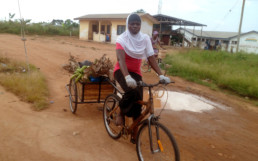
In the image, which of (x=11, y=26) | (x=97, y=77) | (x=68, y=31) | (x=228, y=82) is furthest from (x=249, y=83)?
(x=68, y=31)

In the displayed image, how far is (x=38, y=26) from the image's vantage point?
25094 mm

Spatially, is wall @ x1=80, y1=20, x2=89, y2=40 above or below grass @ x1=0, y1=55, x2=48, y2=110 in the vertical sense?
above

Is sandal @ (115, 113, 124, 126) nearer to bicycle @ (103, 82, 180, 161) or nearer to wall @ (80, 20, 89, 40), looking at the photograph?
bicycle @ (103, 82, 180, 161)

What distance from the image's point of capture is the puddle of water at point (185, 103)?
5.31 m

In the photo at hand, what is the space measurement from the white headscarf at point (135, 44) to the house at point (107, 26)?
17.7 metres

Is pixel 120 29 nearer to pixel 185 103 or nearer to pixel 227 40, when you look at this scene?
pixel 185 103

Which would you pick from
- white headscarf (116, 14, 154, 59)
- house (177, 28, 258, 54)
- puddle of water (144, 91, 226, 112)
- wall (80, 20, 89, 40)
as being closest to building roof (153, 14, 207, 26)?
house (177, 28, 258, 54)

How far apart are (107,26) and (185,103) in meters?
20.1

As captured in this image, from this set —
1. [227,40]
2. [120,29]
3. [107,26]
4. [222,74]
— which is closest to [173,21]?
[120,29]

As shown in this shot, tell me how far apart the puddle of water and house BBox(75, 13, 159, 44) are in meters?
15.0

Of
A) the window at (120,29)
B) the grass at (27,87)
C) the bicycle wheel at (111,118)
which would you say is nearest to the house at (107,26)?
the window at (120,29)

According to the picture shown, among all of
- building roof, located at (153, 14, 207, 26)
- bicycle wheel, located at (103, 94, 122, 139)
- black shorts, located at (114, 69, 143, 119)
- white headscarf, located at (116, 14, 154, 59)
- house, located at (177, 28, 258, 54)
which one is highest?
building roof, located at (153, 14, 207, 26)

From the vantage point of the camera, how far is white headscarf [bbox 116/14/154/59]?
2.82m

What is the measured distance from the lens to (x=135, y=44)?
2873 millimetres
